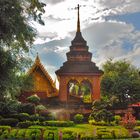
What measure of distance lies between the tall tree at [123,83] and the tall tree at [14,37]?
102 feet

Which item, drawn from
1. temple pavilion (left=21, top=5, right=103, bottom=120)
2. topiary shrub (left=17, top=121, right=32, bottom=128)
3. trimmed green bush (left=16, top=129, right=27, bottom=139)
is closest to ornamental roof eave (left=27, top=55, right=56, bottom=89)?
temple pavilion (left=21, top=5, right=103, bottom=120)

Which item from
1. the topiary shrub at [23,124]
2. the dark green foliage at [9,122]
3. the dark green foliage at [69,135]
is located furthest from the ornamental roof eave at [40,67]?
the dark green foliage at [69,135]

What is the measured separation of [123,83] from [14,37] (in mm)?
35581

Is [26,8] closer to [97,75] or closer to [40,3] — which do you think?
[40,3]

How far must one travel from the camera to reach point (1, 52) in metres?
20.7

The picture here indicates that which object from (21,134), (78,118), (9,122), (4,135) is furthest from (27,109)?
(4,135)

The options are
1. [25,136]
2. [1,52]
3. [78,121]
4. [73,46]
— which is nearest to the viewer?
[1,52]

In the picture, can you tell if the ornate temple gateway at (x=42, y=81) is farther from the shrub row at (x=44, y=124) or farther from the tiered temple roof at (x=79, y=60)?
the shrub row at (x=44, y=124)

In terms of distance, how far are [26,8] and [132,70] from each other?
4123 cm

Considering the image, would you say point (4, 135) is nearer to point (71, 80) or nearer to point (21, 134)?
point (21, 134)

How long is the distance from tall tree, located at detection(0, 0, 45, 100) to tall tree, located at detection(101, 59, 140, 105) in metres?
31.1

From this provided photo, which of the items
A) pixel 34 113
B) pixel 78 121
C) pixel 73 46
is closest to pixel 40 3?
pixel 34 113

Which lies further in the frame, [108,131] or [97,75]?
[97,75]

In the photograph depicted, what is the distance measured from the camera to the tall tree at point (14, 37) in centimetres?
2006
